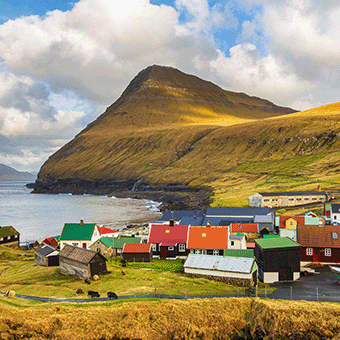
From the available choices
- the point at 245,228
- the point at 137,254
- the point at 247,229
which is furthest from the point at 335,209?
the point at 137,254

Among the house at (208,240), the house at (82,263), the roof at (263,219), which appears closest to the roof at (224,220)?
the roof at (263,219)

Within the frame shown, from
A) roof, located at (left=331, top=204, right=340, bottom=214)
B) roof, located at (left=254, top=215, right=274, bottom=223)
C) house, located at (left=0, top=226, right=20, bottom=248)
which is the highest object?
roof, located at (left=331, top=204, right=340, bottom=214)

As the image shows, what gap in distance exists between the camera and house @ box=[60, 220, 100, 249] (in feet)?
205

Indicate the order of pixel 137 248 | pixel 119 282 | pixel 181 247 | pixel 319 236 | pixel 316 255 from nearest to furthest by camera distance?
pixel 119 282, pixel 316 255, pixel 319 236, pixel 137 248, pixel 181 247

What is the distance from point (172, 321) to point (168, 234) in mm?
31151

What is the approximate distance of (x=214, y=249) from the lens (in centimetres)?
5447

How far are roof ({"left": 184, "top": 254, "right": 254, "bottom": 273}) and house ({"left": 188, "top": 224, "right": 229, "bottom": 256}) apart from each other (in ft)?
28.9

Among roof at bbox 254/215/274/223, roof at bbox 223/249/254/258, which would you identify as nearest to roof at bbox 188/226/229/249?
roof at bbox 223/249/254/258

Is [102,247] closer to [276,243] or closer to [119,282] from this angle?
[119,282]

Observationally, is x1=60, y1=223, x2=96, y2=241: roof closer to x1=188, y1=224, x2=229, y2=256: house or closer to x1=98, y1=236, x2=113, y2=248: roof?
x1=98, y1=236, x2=113, y2=248: roof

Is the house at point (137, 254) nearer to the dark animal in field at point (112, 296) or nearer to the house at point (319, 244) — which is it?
the dark animal in field at point (112, 296)

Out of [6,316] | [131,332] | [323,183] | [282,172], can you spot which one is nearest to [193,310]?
[131,332]

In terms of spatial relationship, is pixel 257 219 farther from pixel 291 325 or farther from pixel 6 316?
pixel 6 316

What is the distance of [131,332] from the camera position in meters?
29.1
